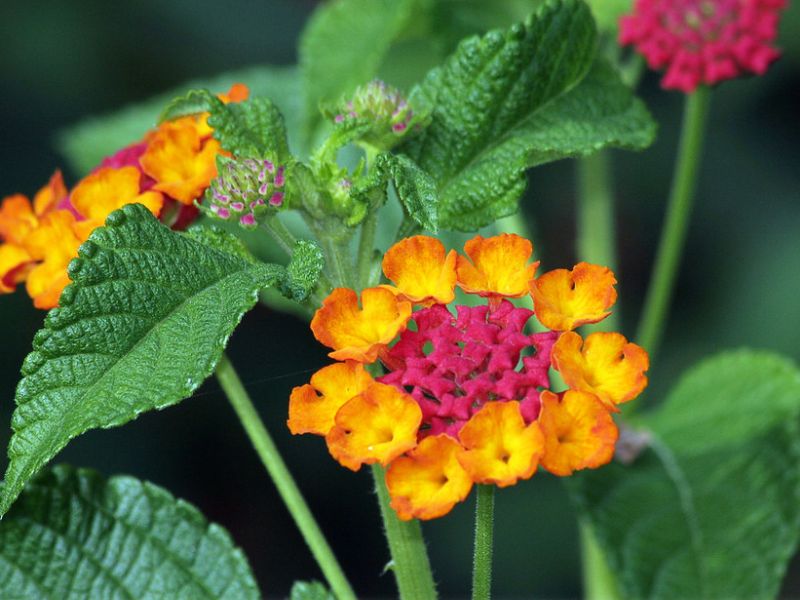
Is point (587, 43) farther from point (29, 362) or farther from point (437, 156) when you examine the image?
point (29, 362)

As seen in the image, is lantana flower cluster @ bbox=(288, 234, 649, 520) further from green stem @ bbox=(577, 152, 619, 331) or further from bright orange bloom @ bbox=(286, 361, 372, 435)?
green stem @ bbox=(577, 152, 619, 331)

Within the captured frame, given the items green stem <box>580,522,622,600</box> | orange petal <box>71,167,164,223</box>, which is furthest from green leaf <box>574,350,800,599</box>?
orange petal <box>71,167,164,223</box>

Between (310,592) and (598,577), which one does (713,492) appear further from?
(310,592)

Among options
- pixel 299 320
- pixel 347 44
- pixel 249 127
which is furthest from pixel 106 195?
pixel 299 320

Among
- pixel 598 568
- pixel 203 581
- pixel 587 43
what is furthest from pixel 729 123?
pixel 203 581

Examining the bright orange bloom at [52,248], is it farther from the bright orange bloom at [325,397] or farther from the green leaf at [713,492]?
the green leaf at [713,492]
